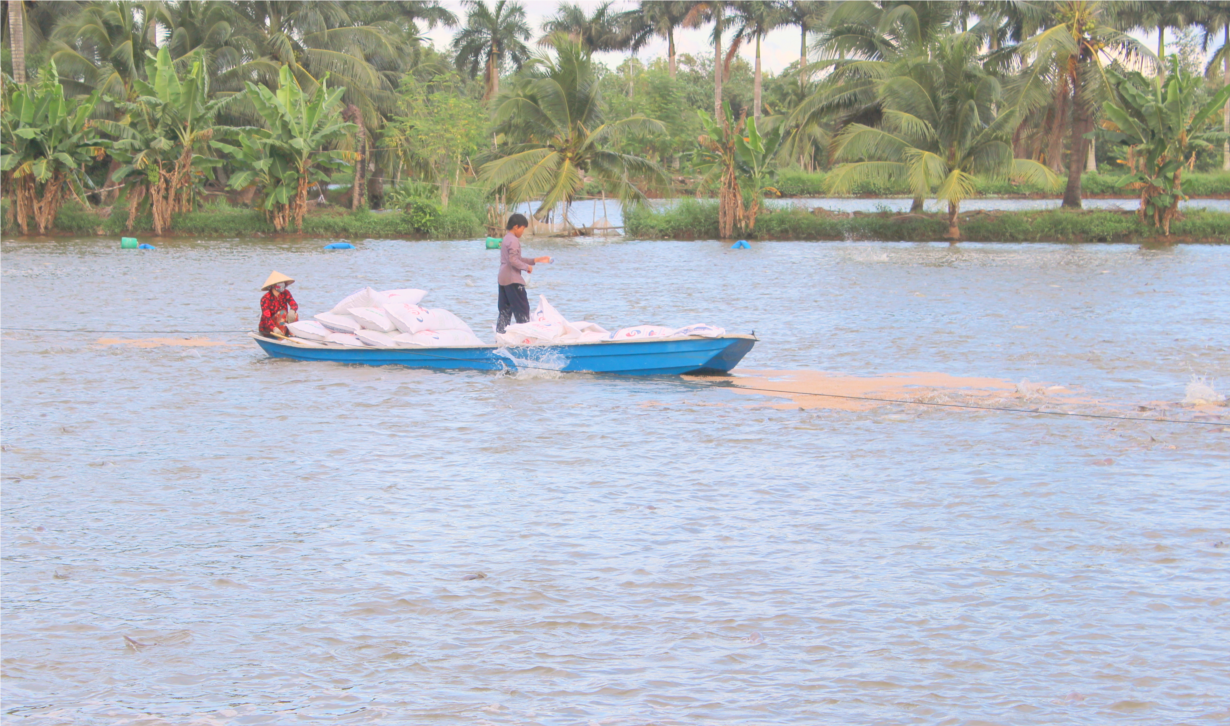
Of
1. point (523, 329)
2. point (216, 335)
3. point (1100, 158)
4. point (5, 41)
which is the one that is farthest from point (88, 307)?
point (1100, 158)

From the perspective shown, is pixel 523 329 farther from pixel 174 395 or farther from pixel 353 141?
pixel 353 141

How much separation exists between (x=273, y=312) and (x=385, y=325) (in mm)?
1449

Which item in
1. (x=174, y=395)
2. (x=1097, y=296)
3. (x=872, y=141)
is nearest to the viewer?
(x=174, y=395)

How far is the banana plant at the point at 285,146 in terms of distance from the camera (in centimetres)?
3347

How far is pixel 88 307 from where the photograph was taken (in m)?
18.0

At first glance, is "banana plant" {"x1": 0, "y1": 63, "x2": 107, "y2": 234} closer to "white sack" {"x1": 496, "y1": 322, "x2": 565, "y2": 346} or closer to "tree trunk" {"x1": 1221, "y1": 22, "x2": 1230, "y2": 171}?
"white sack" {"x1": 496, "y1": 322, "x2": 565, "y2": 346}

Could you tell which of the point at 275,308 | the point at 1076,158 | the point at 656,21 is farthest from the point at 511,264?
the point at 656,21

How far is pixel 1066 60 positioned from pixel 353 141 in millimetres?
21457

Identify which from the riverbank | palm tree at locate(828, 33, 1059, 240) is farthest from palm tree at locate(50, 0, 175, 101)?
palm tree at locate(828, 33, 1059, 240)

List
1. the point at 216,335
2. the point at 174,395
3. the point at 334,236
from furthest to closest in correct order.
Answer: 1. the point at 334,236
2. the point at 216,335
3. the point at 174,395

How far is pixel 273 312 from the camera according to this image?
12.7 m

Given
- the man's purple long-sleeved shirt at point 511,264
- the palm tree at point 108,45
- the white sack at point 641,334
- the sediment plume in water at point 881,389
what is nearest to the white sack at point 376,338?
the man's purple long-sleeved shirt at point 511,264

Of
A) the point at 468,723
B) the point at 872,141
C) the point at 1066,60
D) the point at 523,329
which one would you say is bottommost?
the point at 468,723

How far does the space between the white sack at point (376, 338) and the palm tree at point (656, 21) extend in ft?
171
